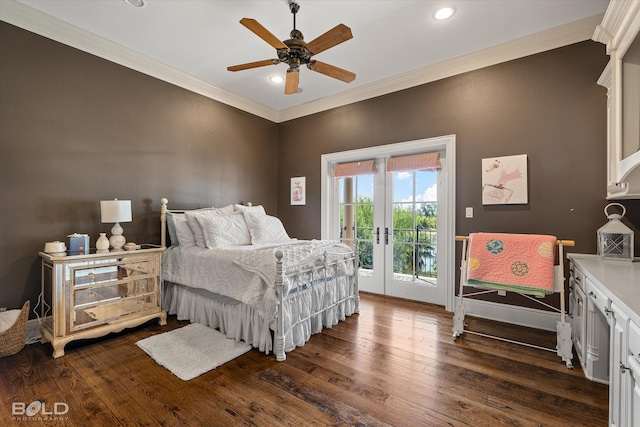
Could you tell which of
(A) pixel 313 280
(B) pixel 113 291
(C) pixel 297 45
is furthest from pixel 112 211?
(C) pixel 297 45

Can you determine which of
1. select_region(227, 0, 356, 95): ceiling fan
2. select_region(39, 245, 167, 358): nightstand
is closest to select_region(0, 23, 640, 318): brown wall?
select_region(39, 245, 167, 358): nightstand

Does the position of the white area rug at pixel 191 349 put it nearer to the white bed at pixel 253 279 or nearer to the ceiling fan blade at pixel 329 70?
the white bed at pixel 253 279

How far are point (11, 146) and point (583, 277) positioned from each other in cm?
489

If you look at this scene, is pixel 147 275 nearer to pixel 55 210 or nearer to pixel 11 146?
pixel 55 210

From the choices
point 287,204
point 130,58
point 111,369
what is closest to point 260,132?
point 287,204

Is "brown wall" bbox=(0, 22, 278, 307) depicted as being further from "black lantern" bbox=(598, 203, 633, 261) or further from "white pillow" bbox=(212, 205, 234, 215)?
"black lantern" bbox=(598, 203, 633, 261)

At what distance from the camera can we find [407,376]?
2113 millimetres

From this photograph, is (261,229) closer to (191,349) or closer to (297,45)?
(191,349)

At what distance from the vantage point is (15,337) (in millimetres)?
2377

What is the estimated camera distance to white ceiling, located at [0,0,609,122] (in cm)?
255

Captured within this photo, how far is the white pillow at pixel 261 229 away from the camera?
11.5ft

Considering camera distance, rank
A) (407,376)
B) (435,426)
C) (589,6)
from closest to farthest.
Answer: (435,426)
(407,376)
(589,6)

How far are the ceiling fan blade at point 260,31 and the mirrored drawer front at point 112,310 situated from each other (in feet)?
8.78

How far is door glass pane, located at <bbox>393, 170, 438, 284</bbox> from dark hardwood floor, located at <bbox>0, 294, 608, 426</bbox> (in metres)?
1.25
